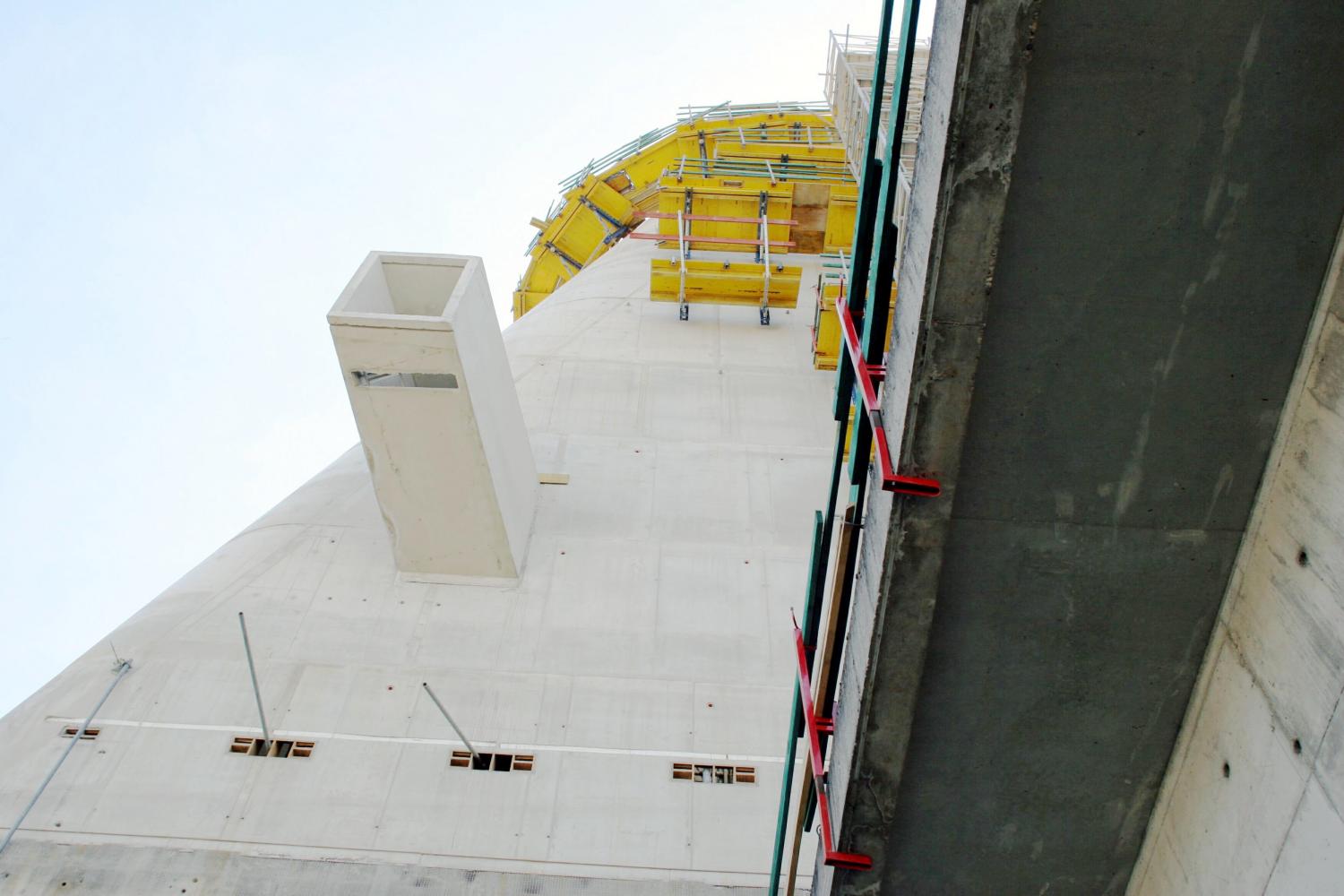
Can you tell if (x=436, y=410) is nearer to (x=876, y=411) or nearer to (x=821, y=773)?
(x=821, y=773)

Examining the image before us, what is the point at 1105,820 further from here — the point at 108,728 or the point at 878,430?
the point at 108,728

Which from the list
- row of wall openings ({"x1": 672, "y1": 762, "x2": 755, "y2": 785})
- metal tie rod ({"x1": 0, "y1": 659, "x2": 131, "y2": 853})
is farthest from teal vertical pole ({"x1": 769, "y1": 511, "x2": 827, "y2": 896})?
metal tie rod ({"x1": 0, "y1": 659, "x2": 131, "y2": 853})

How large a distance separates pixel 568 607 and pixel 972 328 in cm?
798

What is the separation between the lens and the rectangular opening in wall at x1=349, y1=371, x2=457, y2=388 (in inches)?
385

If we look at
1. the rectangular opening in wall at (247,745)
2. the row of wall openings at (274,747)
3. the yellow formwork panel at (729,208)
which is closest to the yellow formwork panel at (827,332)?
the yellow formwork panel at (729,208)

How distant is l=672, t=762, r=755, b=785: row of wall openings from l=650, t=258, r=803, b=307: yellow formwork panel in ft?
33.3

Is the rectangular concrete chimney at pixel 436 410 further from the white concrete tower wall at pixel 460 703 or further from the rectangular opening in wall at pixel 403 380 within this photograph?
the white concrete tower wall at pixel 460 703

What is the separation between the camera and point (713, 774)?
9.13m

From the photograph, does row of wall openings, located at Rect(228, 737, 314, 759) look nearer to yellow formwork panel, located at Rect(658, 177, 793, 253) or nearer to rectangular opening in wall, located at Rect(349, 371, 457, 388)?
rectangular opening in wall, located at Rect(349, 371, 457, 388)

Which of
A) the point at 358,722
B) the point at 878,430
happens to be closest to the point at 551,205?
the point at 358,722

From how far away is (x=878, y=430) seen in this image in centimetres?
418

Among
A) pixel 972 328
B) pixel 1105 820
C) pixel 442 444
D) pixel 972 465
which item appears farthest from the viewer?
pixel 442 444

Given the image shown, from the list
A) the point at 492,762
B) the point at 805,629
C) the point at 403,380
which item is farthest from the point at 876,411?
the point at 403,380

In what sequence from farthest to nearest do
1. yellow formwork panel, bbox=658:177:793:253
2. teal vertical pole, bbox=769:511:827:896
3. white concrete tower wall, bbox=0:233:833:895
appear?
1. yellow formwork panel, bbox=658:177:793:253
2. white concrete tower wall, bbox=0:233:833:895
3. teal vertical pole, bbox=769:511:827:896
